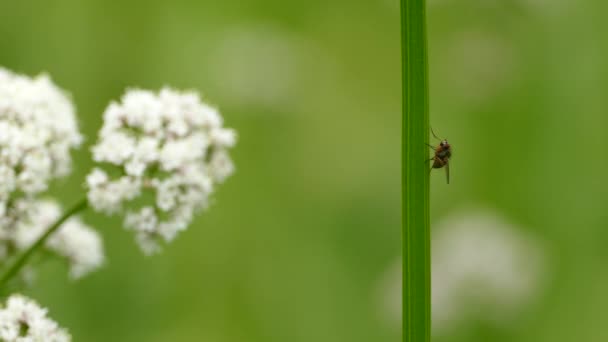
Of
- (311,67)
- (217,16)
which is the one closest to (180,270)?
(311,67)

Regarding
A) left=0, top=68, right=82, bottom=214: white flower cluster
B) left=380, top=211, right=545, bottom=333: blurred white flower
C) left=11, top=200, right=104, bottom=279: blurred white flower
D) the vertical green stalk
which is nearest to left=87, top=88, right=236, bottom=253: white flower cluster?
left=0, top=68, right=82, bottom=214: white flower cluster

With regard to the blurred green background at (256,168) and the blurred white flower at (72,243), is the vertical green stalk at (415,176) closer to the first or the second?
the blurred white flower at (72,243)

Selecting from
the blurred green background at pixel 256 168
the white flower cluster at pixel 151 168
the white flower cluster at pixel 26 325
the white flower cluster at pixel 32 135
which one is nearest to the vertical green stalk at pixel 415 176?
the white flower cluster at pixel 26 325

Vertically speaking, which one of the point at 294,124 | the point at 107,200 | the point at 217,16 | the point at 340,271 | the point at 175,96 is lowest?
the point at 107,200

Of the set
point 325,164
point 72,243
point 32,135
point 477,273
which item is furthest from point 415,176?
point 325,164

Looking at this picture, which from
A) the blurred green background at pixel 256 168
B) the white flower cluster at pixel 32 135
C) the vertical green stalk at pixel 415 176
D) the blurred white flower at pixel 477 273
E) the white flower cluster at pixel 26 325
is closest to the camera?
the vertical green stalk at pixel 415 176

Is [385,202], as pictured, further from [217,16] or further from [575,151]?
[217,16]

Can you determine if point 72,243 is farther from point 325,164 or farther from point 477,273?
point 325,164
